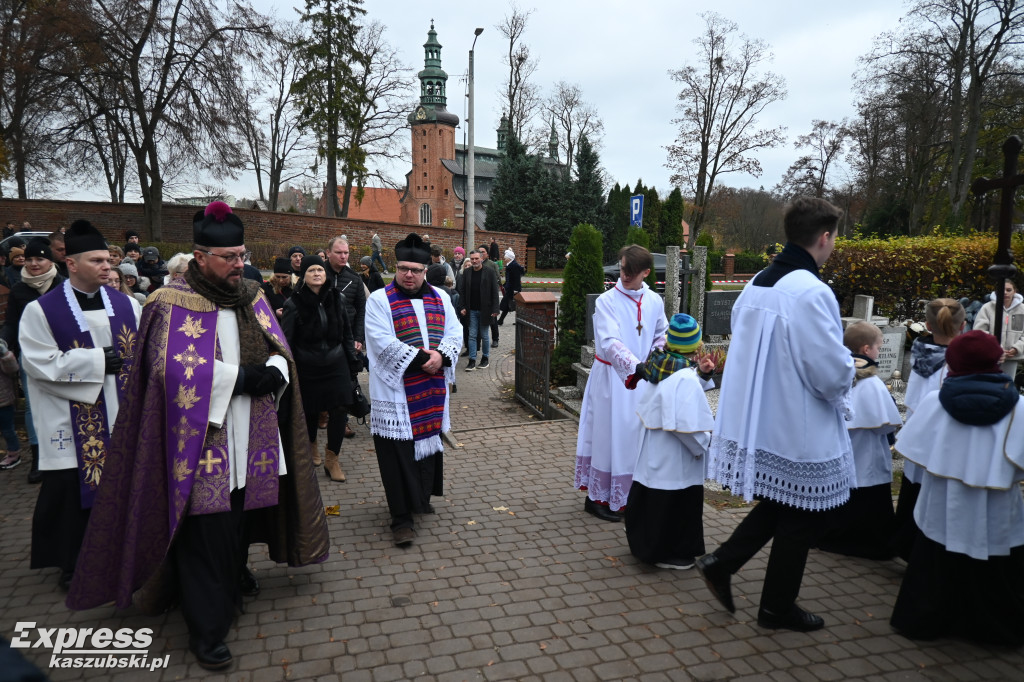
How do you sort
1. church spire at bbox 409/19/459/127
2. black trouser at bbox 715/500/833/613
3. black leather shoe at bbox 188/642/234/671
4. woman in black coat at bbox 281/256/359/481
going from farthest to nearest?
church spire at bbox 409/19/459/127 → woman in black coat at bbox 281/256/359/481 → black trouser at bbox 715/500/833/613 → black leather shoe at bbox 188/642/234/671

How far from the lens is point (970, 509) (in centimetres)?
333

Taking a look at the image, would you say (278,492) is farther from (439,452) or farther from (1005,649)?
(1005,649)

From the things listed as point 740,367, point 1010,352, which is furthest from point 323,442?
point 1010,352

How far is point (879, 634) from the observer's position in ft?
11.7

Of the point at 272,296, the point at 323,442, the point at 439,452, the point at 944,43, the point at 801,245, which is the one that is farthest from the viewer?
the point at 944,43

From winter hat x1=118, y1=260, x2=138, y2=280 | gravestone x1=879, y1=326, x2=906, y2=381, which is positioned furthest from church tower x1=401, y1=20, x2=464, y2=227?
winter hat x1=118, y1=260, x2=138, y2=280

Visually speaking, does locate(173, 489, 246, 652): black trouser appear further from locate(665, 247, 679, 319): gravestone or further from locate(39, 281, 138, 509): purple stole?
locate(665, 247, 679, 319): gravestone

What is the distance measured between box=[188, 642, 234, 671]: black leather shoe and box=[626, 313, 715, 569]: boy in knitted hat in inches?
93.2

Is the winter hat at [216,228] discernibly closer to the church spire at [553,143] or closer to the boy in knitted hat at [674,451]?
the boy in knitted hat at [674,451]

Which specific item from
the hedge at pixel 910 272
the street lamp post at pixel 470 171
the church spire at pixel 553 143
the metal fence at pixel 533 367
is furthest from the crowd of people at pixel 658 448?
the church spire at pixel 553 143

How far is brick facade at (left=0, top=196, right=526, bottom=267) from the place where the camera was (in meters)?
25.8

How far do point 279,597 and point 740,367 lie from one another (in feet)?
9.22

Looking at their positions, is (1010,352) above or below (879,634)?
above

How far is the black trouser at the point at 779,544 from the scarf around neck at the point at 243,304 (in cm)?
262
